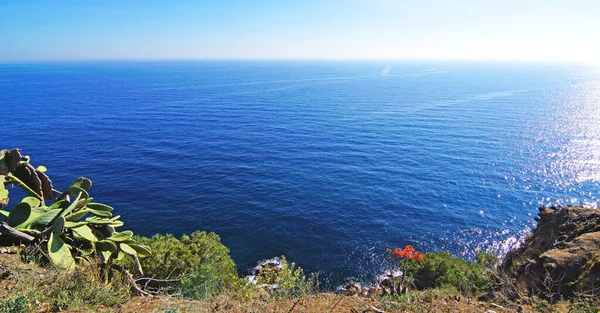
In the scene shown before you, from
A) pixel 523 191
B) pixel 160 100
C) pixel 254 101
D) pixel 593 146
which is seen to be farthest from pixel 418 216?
pixel 160 100

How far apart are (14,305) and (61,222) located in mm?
4481

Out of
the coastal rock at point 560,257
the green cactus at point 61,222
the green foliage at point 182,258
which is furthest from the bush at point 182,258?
the coastal rock at point 560,257

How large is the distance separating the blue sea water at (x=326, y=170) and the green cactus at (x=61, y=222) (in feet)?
83.1

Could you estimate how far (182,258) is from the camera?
2502 cm

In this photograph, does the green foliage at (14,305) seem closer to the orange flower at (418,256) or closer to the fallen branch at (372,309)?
the fallen branch at (372,309)

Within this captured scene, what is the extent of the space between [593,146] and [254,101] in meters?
104

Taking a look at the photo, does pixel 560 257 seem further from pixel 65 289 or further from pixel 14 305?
pixel 14 305

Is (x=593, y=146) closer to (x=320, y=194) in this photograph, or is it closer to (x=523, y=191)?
(x=523, y=191)

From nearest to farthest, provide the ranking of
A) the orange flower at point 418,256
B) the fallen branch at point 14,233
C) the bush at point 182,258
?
the fallen branch at point 14,233 < the orange flower at point 418,256 < the bush at point 182,258

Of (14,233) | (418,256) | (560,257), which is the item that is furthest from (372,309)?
(560,257)

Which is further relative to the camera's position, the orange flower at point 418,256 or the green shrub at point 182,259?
the green shrub at point 182,259

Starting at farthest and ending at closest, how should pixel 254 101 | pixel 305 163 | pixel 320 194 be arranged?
pixel 254 101 → pixel 305 163 → pixel 320 194

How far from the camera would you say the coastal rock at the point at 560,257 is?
53.6 ft

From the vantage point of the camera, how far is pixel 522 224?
47844 mm
